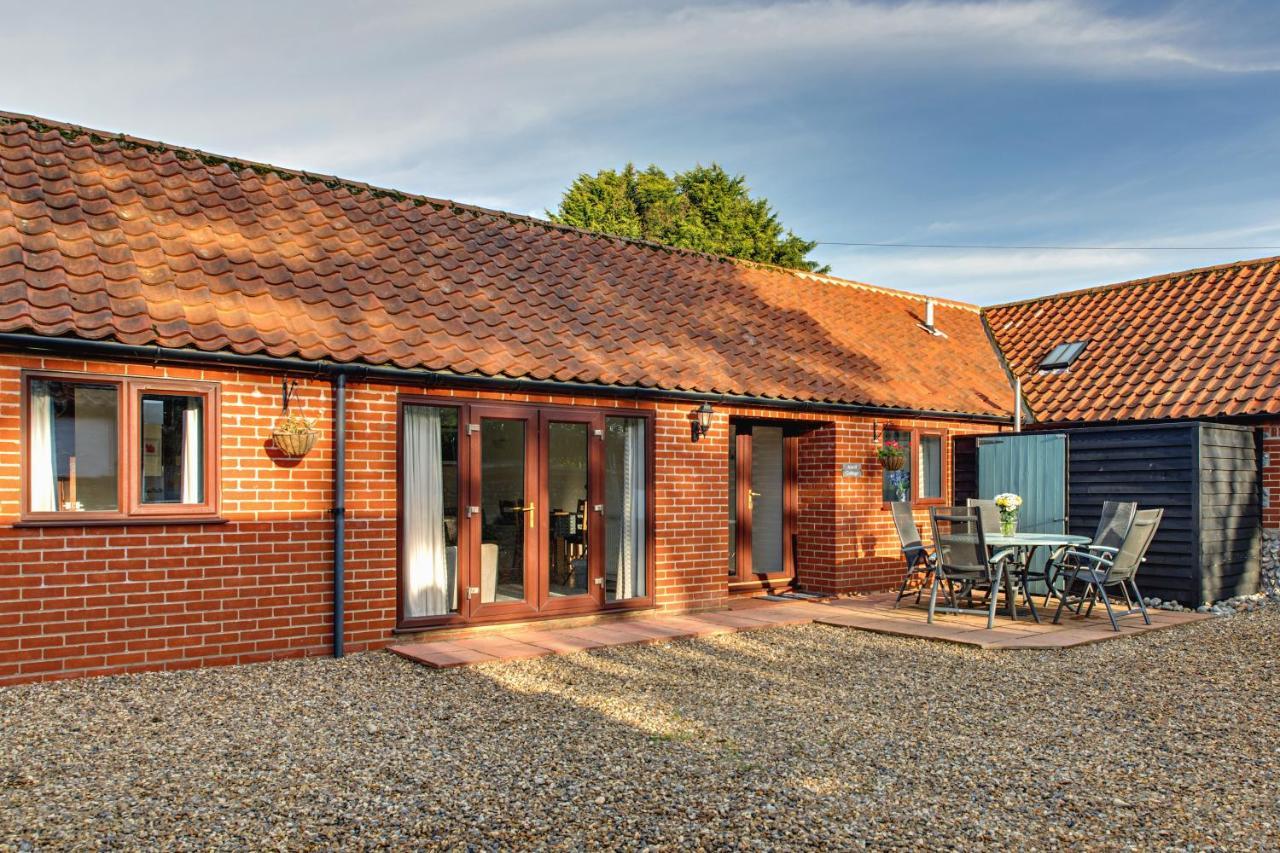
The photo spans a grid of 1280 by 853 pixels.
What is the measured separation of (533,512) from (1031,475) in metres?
6.84

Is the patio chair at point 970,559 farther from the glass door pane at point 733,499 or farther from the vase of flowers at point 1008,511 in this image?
the glass door pane at point 733,499

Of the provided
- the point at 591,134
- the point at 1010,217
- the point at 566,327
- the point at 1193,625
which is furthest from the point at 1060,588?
the point at 591,134

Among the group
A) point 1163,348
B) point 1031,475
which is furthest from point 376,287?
point 1163,348

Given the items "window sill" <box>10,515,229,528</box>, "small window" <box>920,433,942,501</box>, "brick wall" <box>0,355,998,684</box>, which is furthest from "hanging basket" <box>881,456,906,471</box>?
"window sill" <box>10,515,229,528</box>

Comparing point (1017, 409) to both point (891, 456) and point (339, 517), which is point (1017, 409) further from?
point (339, 517)

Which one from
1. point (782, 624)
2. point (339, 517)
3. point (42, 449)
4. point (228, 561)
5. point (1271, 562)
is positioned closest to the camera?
point (42, 449)

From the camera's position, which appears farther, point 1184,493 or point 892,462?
point 892,462

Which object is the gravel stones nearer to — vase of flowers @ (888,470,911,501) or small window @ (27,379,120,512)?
vase of flowers @ (888,470,911,501)

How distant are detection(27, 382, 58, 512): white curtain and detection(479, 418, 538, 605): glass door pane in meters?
3.38

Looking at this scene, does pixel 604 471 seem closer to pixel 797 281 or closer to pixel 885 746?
pixel 885 746

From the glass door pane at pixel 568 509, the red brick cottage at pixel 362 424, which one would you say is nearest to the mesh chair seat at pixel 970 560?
the red brick cottage at pixel 362 424

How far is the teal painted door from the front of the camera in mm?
12070

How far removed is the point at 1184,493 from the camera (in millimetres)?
11000

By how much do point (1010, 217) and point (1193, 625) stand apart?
13473mm
